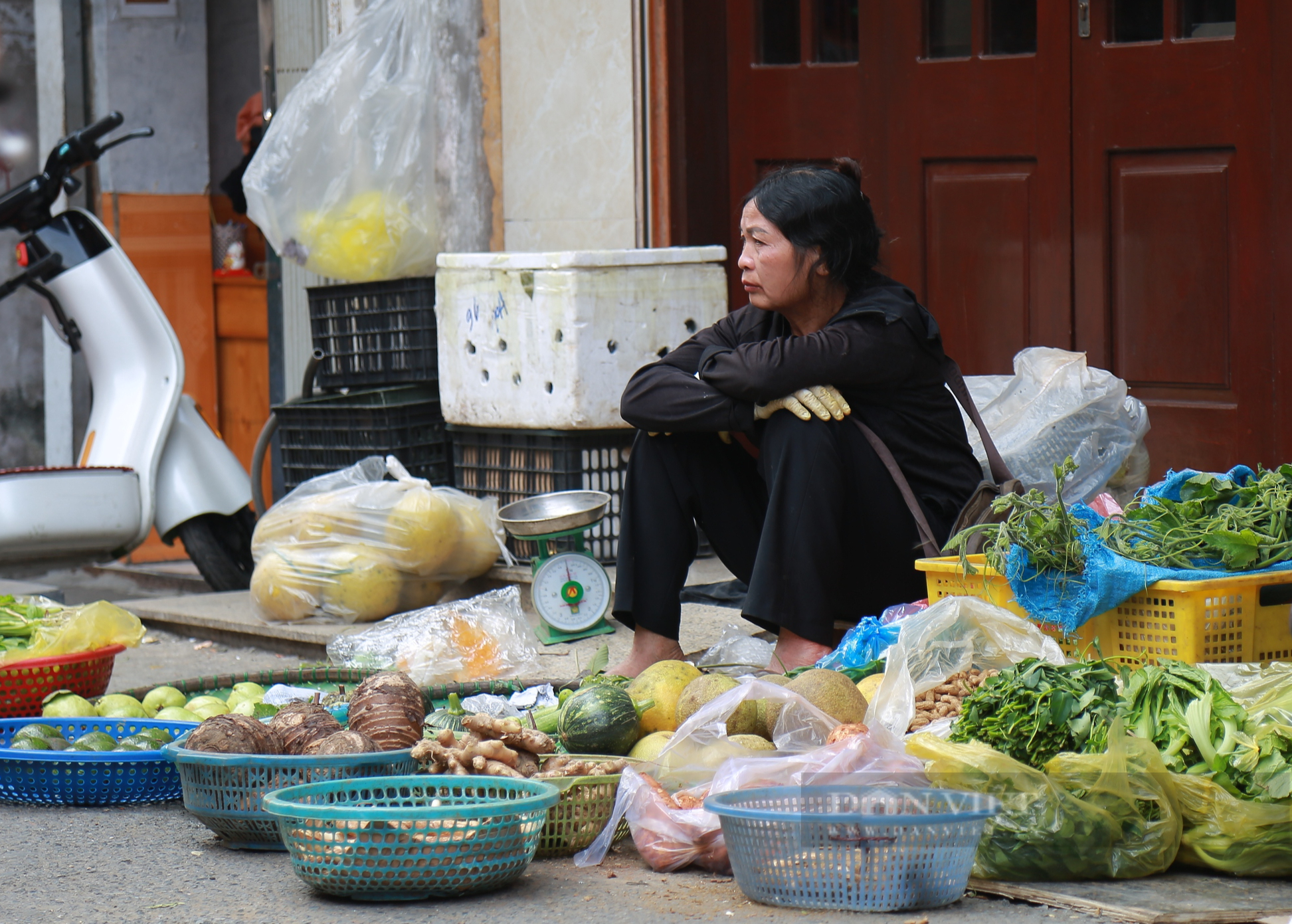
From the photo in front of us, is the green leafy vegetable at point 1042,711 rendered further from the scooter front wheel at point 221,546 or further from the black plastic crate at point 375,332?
the scooter front wheel at point 221,546

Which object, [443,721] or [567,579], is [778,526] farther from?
[567,579]

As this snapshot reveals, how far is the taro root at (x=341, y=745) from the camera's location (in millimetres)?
3023

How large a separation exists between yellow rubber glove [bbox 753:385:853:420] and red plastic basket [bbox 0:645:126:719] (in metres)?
1.80

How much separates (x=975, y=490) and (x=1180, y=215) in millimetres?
1462

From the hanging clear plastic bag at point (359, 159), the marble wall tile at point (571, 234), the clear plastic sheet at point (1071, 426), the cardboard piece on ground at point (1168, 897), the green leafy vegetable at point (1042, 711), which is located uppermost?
the hanging clear plastic bag at point (359, 159)

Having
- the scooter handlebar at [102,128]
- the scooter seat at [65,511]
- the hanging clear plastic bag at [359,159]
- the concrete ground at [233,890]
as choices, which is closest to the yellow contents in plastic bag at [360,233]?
the hanging clear plastic bag at [359,159]

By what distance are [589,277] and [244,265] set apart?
3.80m

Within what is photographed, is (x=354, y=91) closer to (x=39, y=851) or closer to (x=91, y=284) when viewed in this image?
(x=91, y=284)

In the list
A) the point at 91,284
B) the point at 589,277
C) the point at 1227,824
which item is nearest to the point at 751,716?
the point at 1227,824

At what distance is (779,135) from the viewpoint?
603cm

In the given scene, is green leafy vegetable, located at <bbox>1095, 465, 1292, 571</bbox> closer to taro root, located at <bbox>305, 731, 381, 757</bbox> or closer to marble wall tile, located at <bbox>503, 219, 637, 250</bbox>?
taro root, located at <bbox>305, 731, 381, 757</bbox>

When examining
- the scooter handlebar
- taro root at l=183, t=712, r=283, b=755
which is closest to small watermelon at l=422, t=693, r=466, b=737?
taro root at l=183, t=712, r=283, b=755

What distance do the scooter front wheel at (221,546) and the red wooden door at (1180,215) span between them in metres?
3.26

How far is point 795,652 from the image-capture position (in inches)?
154
